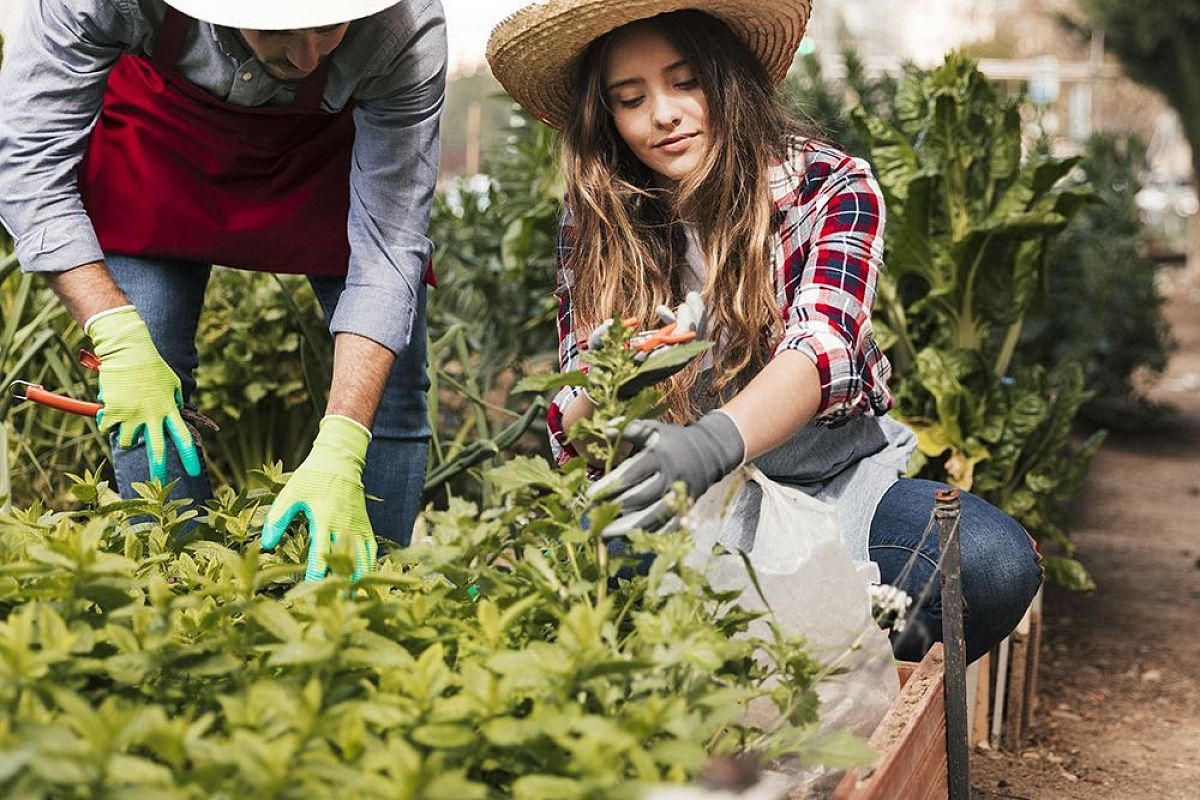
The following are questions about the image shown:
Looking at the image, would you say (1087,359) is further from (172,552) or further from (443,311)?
(172,552)

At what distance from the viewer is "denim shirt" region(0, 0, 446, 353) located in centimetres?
203

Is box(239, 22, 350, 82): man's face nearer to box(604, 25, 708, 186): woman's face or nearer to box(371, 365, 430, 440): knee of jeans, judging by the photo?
box(604, 25, 708, 186): woman's face

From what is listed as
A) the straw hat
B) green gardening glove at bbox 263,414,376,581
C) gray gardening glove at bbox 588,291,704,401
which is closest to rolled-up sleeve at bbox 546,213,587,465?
the straw hat

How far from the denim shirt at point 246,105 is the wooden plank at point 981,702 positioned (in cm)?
128

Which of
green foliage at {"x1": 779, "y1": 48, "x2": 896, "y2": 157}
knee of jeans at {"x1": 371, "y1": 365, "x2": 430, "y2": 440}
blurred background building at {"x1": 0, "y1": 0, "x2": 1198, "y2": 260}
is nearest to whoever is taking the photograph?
knee of jeans at {"x1": 371, "y1": 365, "x2": 430, "y2": 440}

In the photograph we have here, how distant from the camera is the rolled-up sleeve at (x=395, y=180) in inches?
82.5

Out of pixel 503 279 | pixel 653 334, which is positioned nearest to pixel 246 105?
pixel 653 334

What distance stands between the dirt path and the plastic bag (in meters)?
0.97

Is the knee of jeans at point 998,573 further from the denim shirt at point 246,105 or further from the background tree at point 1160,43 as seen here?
the background tree at point 1160,43

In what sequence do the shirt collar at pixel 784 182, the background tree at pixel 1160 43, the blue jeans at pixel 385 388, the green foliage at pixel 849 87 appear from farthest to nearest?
the background tree at pixel 1160 43
the green foliage at pixel 849 87
the blue jeans at pixel 385 388
the shirt collar at pixel 784 182

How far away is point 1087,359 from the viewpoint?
5473mm

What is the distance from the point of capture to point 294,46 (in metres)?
1.91

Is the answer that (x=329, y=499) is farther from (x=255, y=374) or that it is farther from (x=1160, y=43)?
(x=1160, y=43)

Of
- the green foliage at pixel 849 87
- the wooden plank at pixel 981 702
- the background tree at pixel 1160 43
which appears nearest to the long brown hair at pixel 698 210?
the wooden plank at pixel 981 702
